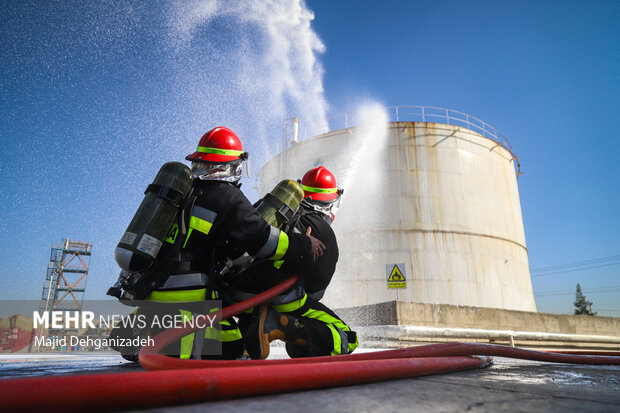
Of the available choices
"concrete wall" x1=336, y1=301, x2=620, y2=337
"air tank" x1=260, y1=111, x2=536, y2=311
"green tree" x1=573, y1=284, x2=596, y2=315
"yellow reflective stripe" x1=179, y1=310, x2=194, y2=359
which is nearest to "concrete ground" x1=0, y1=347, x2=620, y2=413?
"yellow reflective stripe" x1=179, y1=310, x2=194, y2=359

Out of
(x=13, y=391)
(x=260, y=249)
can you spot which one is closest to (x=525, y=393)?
(x=13, y=391)

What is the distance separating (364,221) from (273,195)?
30.3 feet

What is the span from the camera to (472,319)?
314 inches

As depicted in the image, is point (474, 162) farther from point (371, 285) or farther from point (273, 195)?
point (273, 195)

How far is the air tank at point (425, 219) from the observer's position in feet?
38.4

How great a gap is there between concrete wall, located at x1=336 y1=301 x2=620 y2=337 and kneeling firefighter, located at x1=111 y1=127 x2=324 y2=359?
4.58m

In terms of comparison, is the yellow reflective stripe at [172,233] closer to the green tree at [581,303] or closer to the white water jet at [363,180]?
the white water jet at [363,180]

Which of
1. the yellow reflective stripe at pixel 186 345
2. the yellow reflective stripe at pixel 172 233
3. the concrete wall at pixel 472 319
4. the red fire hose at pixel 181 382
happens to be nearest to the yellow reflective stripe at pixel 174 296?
the yellow reflective stripe at pixel 186 345

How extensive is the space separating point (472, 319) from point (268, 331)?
6643 mm

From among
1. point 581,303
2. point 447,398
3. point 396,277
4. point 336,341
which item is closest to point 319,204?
point 336,341

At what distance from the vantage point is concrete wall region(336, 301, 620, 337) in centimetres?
691

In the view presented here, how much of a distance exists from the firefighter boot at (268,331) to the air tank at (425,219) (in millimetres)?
8809

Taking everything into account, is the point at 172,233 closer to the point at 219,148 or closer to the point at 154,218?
the point at 154,218

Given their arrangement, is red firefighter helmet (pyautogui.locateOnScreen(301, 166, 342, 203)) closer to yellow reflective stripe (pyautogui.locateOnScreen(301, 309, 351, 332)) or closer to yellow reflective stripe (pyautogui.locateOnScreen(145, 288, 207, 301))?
yellow reflective stripe (pyautogui.locateOnScreen(301, 309, 351, 332))
